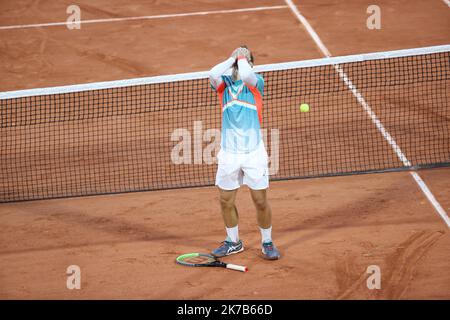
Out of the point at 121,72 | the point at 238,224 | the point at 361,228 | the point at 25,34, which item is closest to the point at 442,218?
the point at 361,228

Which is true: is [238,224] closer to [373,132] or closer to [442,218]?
[442,218]

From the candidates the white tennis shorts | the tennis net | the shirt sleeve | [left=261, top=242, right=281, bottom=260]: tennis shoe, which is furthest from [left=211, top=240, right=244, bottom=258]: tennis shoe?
the tennis net

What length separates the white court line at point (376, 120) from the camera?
11.0 meters

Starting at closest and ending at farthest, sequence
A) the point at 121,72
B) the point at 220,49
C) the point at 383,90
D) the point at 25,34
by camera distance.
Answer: the point at 383,90
the point at 121,72
the point at 220,49
the point at 25,34

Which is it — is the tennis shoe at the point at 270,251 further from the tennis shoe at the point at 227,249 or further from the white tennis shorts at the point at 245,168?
the white tennis shorts at the point at 245,168

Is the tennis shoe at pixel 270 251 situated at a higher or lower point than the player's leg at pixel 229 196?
lower

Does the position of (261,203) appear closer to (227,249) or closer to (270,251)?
(270,251)

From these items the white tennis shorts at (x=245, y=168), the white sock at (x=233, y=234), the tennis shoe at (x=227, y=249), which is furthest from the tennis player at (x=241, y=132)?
the tennis shoe at (x=227, y=249)

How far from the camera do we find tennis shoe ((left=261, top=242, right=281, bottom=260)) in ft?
31.7

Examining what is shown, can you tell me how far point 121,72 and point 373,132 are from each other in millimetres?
6000

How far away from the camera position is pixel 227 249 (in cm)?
984

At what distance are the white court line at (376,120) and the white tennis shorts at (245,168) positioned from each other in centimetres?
285

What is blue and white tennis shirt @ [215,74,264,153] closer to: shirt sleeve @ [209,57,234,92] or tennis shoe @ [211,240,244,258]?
shirt sleeve @ [209,57,234,92]

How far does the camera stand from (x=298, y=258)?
973cm
